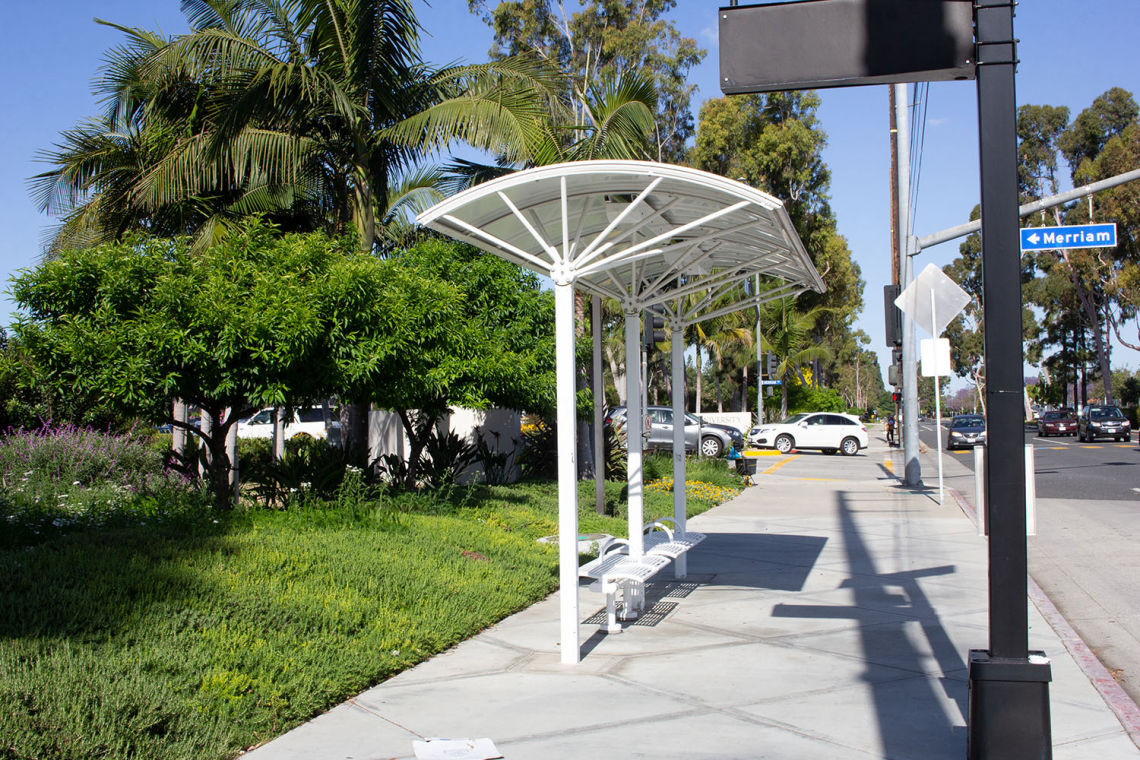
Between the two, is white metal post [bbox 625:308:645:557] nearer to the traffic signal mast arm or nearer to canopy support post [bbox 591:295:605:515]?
canopy support post [bbox 591:295:605:515]

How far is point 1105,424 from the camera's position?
4338 centimetres

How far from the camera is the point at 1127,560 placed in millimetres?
10695

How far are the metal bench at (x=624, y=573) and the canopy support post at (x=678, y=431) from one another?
1.21 ft

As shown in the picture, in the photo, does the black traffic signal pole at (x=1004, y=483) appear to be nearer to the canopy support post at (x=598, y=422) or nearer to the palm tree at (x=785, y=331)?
the canopy support post at (x=598, y=422)

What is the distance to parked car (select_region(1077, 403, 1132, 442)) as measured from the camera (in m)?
43.2

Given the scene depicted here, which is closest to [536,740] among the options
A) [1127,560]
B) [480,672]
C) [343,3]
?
[480,672]

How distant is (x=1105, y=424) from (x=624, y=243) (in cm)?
4183

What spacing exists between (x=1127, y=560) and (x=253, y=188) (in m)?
12.5

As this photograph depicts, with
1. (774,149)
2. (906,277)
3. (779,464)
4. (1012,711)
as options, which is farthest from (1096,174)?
(1012,711)

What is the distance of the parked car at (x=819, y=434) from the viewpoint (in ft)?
122

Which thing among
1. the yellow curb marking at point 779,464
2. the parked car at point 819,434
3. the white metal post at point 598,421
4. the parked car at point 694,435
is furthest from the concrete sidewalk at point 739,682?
the parked car at point 819,434

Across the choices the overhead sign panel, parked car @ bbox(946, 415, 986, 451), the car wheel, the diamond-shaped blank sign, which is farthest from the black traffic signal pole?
parked car @ bbox(946, 415, 986, 451)

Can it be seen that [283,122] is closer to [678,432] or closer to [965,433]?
[678,432]

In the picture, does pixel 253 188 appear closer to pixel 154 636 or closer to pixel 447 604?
pixel 447 604
